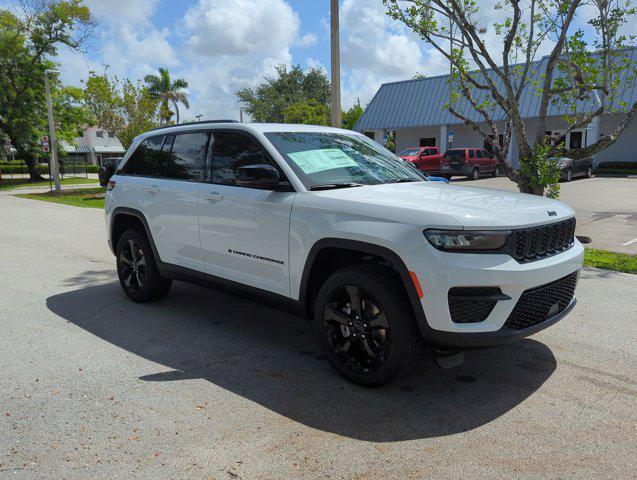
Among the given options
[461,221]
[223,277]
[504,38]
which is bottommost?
[223,277]

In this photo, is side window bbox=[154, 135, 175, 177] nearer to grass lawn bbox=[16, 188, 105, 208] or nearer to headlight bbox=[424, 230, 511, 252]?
headlight bbox=[424, 230, 511, 252]

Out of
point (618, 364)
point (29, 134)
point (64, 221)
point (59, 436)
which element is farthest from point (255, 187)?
point (29, 134)

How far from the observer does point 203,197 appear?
4.75 m

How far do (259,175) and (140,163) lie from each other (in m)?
2.47

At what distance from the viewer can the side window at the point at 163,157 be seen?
543 centimetres

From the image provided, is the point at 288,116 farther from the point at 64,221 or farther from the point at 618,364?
the point at 618,364

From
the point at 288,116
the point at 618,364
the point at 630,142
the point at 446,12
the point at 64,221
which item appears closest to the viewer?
the point at 618,364

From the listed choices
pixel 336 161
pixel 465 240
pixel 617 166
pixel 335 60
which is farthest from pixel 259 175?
pixel 617 166

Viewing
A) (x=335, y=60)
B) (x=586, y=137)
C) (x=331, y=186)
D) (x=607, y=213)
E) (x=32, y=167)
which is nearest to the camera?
(x=331, y=186)

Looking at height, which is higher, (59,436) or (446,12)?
(446,12)

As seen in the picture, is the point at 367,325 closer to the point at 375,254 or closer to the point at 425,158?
the point at 375,254

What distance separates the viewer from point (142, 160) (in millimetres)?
5832

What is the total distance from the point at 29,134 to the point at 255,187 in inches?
1363

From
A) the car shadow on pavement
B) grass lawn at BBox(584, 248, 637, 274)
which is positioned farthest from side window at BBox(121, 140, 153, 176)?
grass lawn at BBox(584, 248, 637, 274)
